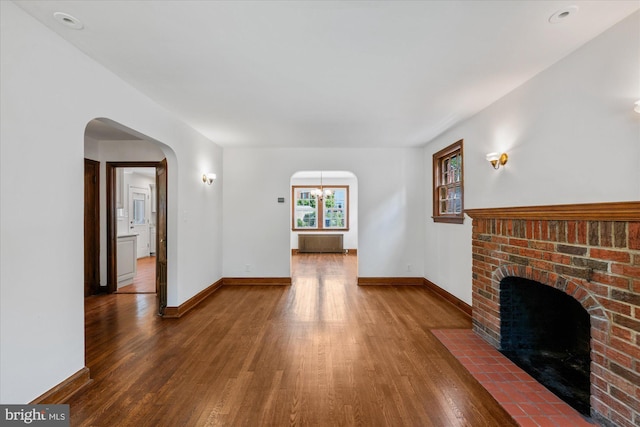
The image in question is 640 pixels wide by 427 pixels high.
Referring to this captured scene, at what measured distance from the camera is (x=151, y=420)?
183 cm

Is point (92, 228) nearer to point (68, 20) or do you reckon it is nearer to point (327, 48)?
point (68, 20)

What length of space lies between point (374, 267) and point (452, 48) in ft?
12.5

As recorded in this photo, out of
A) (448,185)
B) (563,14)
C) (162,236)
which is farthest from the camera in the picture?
(448,185)

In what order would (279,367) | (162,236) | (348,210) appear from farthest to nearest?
(348,210) < (162,236) < (279,367)

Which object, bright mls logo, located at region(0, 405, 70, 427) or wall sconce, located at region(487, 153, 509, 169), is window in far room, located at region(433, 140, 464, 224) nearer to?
wall sconce, located at region(487, 153, 509, 169)

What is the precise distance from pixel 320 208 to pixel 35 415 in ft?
27.4

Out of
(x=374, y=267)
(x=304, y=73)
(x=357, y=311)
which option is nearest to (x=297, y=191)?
(x=374, y=267)

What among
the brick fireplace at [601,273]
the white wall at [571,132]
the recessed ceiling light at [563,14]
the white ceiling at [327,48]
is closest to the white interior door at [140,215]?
the white ceiling at [327,48]

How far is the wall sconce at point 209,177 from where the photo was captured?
14.5 ft

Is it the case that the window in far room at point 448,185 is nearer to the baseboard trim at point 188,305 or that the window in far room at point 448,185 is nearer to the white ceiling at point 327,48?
the white ceiling at point 327,48

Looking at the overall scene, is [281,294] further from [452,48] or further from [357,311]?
[452,48]

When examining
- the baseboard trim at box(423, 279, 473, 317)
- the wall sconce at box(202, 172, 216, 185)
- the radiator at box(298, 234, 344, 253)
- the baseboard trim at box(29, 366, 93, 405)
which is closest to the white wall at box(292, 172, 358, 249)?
the radiator at box(298, 234, 344, 253)

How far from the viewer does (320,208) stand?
9.82m

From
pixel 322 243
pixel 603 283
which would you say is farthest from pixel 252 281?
pixel 603 283
